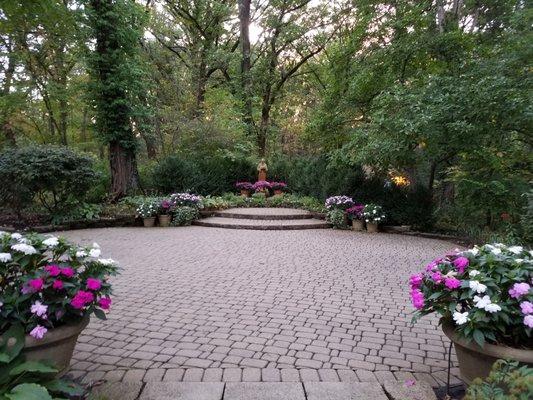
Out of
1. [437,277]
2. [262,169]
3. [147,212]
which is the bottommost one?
[147,212]

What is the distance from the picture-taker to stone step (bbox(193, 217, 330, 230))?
10.4 m

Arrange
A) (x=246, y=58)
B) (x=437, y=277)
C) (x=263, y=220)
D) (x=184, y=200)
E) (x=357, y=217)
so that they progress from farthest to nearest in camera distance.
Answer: (x=246, y=58)
(x=263, y=220)
(x=184, y=200)
(x=357, y=217)
(x=437, y=277)

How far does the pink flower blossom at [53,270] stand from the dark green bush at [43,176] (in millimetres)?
7573

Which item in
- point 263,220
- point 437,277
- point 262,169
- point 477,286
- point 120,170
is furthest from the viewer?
point 262,169

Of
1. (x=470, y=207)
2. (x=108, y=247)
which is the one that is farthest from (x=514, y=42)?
(x=108, y=247)

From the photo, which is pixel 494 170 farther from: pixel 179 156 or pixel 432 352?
pixel 179 156

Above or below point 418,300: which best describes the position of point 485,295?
above

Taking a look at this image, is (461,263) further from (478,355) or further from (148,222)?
(148,222)

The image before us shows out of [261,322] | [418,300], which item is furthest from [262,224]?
[418,300]

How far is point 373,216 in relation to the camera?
9883 millimetres

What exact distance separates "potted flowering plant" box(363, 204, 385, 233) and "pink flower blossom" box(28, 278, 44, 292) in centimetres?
848

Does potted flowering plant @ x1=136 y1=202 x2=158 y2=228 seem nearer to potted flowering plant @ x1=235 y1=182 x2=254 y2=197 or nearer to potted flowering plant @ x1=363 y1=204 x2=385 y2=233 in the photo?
potted flowering plant @ x1=235 y1=182 x2=254 y2=197

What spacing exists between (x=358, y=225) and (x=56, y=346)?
8610mm

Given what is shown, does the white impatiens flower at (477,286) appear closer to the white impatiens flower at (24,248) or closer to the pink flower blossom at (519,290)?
the pink flower blossom at (519,290)
